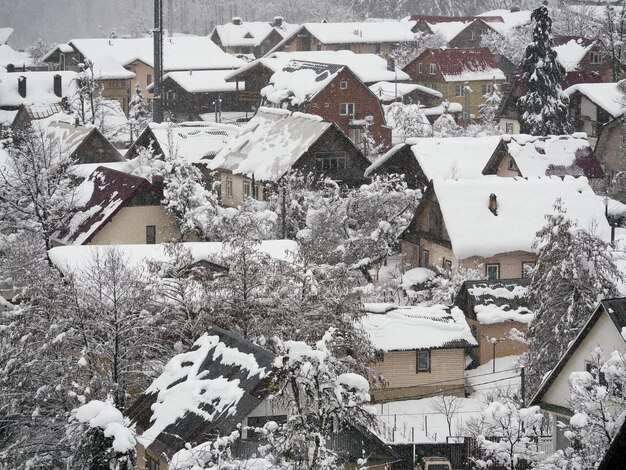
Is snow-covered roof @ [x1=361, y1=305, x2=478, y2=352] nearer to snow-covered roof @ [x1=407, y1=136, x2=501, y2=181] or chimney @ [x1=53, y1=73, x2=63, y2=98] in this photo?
snow-covered roof @ [x1=407, y1=136, x2=501, y2=181]

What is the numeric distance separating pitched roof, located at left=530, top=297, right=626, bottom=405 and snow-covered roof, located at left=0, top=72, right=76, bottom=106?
55044mm

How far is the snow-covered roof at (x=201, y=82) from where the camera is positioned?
80.1 metres

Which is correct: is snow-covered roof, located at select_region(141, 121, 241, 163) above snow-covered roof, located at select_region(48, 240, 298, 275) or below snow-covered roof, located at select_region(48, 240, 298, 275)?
above

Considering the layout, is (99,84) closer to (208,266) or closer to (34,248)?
(34,248)

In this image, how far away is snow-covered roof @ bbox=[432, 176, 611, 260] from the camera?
3972 cm

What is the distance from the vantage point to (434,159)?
48781 millimetres

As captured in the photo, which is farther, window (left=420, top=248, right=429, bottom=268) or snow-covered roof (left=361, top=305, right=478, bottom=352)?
window (left=420, top=248, right=429, bottom=268)

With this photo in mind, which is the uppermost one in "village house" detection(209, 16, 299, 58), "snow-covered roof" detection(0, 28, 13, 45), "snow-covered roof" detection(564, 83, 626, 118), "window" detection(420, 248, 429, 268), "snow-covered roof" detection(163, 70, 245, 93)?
"snow-covered roof" detection(0, 28, 13, 45)

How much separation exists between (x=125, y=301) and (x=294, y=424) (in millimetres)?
14652

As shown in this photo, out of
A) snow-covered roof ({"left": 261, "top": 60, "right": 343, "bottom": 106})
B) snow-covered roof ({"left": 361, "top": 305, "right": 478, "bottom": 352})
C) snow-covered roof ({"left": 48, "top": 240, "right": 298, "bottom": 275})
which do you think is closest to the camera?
snow-covered roof ({"left": 48, "top": 240, "right": 298, "bottom": 275})

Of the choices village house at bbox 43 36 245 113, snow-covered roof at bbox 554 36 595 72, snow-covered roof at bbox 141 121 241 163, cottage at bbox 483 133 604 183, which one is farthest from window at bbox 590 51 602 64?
cottage at bbox 483 133 604 183

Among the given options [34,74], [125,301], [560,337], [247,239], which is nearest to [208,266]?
[247,239]

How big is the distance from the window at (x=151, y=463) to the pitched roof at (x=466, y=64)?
61.8 meters

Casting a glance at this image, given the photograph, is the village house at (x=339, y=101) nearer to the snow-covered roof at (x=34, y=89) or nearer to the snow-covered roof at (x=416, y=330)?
the snow-covered roof at (x=34, y=89)
